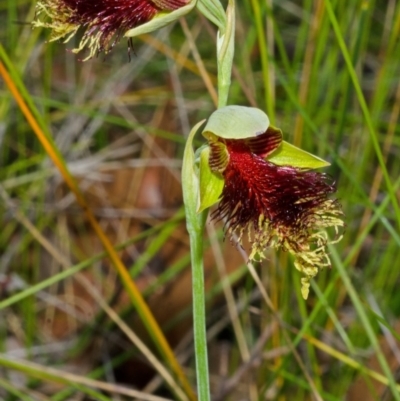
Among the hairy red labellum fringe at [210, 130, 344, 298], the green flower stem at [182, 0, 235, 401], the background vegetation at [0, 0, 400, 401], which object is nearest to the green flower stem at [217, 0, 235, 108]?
the green flower stem at [182, 0, 235, 401]

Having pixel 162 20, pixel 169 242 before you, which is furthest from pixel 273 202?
pixel 169 242

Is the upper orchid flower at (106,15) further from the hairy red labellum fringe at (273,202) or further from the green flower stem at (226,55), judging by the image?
the hairy red labellum fringe at (273,202)

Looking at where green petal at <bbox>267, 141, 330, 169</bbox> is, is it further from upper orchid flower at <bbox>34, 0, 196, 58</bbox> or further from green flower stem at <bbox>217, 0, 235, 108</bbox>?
upper orchid flower at <bbox>34, 0, 196, 58</bbox>

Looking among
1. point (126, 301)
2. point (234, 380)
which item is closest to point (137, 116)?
point (126, 301)

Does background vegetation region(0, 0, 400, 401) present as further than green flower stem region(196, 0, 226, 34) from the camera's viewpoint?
Yes

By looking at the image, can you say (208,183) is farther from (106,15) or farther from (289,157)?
(106,15)

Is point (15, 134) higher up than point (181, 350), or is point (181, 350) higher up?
point (15, 134)

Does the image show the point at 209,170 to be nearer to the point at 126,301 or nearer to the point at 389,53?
the point at 389,53

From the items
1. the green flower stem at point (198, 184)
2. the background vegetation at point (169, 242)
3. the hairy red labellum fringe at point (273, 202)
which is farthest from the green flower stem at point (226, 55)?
the background vegetation at point (169, 242)
